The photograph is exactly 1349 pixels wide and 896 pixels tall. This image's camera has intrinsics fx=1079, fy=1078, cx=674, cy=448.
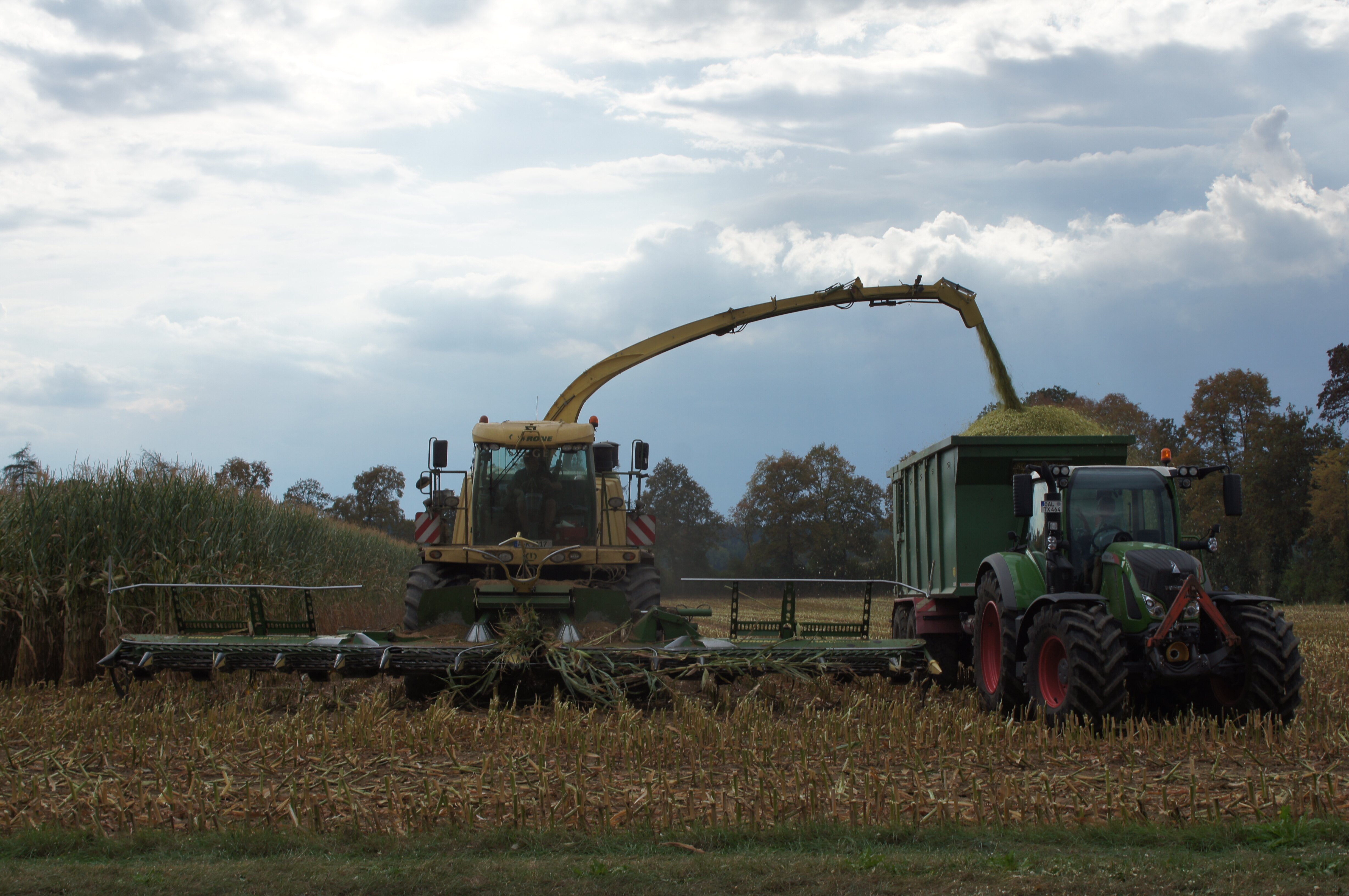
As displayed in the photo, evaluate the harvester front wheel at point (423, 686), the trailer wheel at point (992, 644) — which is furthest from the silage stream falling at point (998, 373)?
the harvester front wheel at point (423, 686)

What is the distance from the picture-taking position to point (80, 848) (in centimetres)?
483

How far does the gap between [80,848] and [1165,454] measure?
7.78 metres

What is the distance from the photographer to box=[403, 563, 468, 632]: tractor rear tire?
10359 mm

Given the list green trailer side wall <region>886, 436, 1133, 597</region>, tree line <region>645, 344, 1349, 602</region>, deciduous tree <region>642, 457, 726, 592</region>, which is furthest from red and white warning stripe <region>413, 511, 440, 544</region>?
deciduous tree <region>642, 457, 726, 592</region>

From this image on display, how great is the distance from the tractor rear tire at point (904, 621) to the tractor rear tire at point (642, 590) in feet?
8.33

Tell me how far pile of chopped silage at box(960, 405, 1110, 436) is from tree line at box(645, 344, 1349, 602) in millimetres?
18803

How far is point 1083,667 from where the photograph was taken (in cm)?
704

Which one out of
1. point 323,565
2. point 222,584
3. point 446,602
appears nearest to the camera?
point 222,584

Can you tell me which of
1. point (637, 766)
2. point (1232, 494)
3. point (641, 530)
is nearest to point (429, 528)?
point (641, 530)

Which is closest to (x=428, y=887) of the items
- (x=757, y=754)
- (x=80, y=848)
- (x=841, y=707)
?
(x=80, y=848)

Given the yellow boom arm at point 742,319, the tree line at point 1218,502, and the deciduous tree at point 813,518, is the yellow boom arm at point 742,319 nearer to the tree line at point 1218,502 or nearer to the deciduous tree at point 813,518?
the tree line at point 1218,502

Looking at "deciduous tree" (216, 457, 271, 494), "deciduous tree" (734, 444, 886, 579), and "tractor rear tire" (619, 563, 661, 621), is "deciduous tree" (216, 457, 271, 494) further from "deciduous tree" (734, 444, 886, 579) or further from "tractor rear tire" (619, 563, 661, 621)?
"deciduous tree" (734, 444, 886, 579)

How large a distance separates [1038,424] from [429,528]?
22.8ft

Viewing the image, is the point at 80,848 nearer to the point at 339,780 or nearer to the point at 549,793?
the point at 339,780
